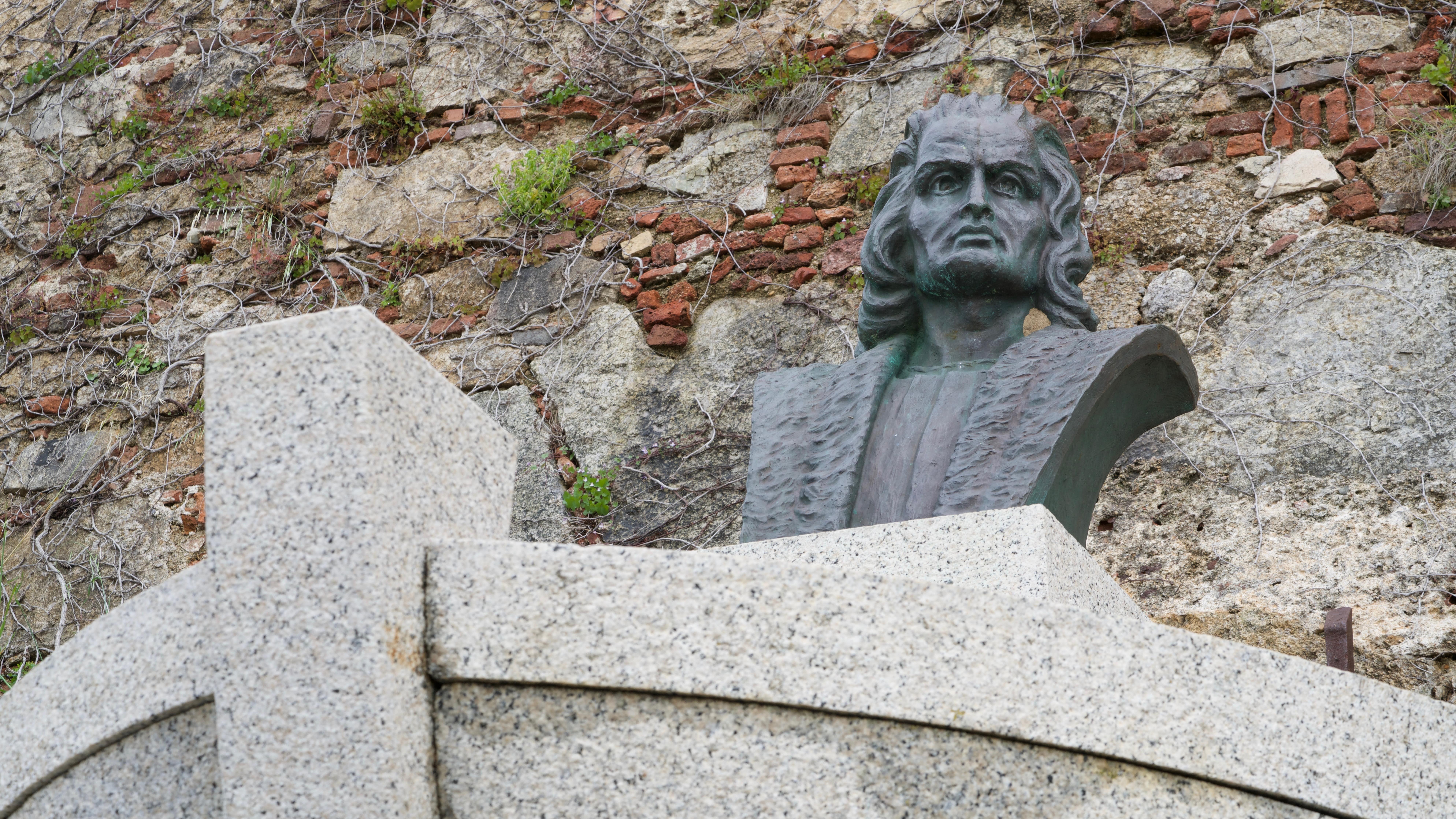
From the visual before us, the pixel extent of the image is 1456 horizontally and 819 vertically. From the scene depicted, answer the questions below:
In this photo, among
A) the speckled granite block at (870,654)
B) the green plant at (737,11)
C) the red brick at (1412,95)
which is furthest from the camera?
the green plant at (737,11)

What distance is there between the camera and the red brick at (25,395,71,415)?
5203 millimetres

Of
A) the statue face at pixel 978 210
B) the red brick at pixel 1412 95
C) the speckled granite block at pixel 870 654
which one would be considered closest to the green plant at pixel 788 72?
the red brick at pixel 1412 95

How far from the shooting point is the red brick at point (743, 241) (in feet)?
15.8

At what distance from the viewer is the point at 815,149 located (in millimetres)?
4926

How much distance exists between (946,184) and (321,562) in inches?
76.2

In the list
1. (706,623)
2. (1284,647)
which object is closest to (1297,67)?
(1284,647)

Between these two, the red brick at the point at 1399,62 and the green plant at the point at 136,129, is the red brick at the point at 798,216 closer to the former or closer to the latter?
the red brick at the point at 1399,62

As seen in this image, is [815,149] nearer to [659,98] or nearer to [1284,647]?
[659,98]

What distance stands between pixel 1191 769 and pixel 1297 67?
3.30 meters

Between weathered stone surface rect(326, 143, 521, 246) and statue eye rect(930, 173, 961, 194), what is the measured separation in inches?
93.4

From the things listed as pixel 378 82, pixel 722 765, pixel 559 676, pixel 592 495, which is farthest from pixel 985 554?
pixel 378 82

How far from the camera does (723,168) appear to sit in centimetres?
502

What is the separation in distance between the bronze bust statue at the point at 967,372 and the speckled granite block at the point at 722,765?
0.95 meters

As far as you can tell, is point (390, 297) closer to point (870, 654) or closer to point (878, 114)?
point (878, 114)
